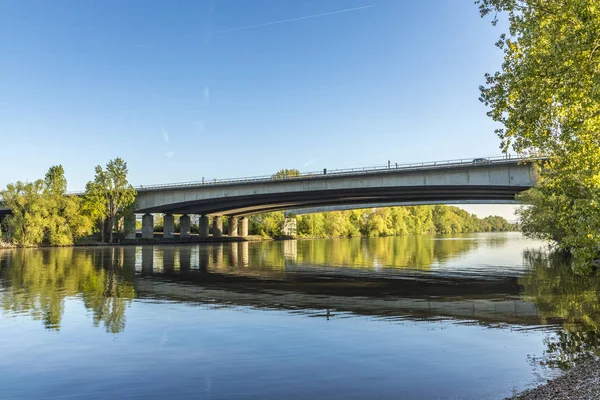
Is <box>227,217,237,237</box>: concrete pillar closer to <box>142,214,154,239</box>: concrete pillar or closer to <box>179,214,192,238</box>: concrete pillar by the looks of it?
<box>179,214,192,238</box>: concrete pillar

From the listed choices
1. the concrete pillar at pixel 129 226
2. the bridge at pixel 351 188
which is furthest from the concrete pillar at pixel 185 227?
the concrete pillar at pixel 129 226

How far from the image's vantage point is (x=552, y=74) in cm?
1630

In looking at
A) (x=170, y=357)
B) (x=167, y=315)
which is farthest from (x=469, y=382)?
(x=167, y=315)

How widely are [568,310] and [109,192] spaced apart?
90.2 metres

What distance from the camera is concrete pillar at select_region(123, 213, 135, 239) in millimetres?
99000

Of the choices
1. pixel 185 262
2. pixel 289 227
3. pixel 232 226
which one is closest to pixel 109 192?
pixel 232 226

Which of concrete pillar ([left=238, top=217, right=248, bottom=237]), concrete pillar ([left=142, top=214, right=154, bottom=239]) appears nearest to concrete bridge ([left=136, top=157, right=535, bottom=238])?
concrete pillar ([left=142, top=214, right=154, bottom=239])

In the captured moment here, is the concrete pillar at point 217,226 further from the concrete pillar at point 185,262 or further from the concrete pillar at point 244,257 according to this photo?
the concrete pillar at point 185,262

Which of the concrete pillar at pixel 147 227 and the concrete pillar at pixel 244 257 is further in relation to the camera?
the concrete pillar at pixel 147 227

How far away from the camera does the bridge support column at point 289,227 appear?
14750cm

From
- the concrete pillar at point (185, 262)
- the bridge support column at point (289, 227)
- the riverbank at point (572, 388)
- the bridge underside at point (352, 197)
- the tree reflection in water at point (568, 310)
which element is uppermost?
the bridge underside at point (352, 197)

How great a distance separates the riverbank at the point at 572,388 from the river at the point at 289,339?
509mm

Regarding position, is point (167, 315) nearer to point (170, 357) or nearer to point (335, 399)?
point (170, 357)

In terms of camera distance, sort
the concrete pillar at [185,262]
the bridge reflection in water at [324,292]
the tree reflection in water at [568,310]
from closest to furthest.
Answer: the tree reflection in water at [568,310] < the bridge reflection in water at [324,292] < the concrete pillar at [185,262]
